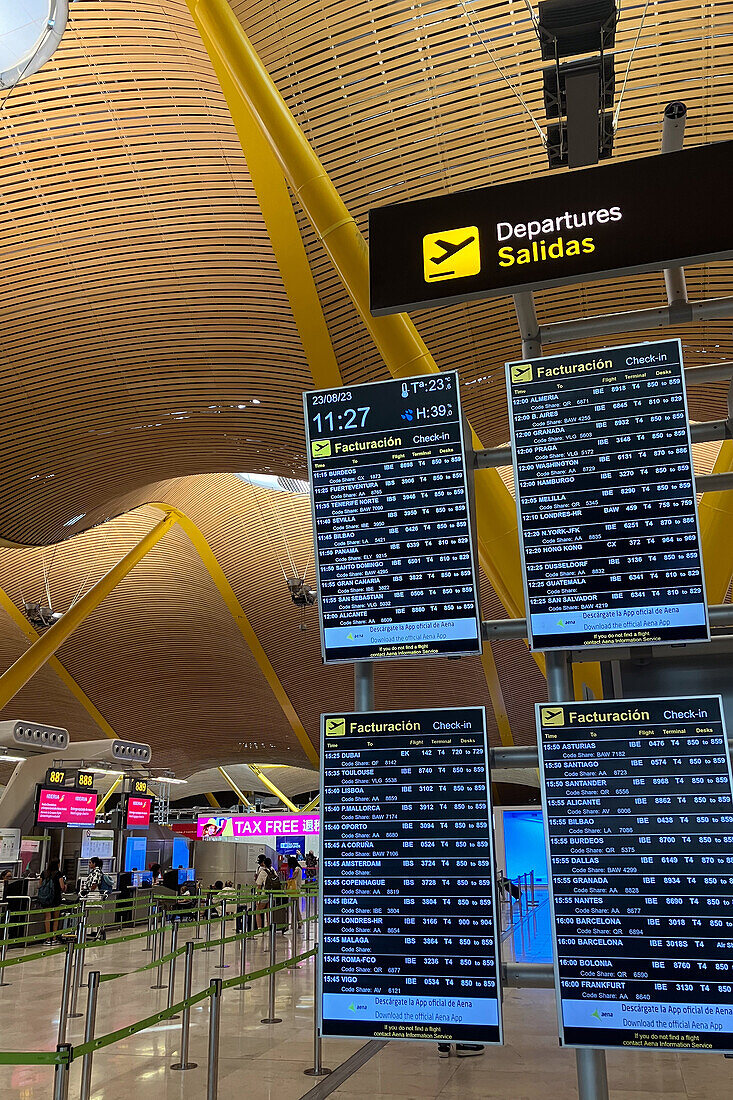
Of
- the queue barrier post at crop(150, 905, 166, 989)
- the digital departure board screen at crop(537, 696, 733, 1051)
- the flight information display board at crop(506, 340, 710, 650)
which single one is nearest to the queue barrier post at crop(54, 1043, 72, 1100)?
the digital departure board screen at crop(537, 696, 733, 1051)

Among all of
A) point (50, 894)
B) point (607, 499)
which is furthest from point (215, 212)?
point (50, 894)

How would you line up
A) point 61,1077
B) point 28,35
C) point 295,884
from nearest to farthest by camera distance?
1. point 61,1077
2. point 28,35
3. point 295,884

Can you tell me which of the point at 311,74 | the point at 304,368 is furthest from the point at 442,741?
the point at 304,368

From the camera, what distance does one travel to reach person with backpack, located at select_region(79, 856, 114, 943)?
19625 mm

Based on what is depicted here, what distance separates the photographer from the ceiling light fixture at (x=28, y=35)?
29.7 feet

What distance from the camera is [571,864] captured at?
364cm

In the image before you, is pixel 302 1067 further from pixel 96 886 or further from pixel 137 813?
pixel 137 813

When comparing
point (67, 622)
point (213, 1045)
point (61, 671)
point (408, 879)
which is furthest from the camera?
point (61, 671)

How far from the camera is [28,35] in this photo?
9.33 m

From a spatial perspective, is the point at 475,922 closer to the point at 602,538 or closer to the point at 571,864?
the point at 571,864

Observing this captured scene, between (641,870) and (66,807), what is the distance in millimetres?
19622

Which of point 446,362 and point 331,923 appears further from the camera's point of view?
point 446,362

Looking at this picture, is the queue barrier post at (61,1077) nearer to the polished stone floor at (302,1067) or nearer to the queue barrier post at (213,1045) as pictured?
the queue barrier post at (213,1045)

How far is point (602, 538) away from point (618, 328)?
1.07 meters
